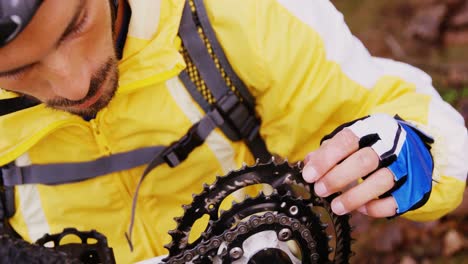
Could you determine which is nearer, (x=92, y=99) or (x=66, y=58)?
(x=66, y=58)

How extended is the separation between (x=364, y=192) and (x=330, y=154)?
11 cm

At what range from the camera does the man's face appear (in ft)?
4.68

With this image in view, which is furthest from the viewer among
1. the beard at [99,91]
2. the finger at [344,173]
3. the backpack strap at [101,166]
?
the backpack strap at [101,166]

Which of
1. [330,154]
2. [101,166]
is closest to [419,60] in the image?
[101,166]

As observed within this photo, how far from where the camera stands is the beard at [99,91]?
1.66m

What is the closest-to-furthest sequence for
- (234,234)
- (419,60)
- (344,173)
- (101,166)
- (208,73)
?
(234,234) < (344,173) < (208,73) < (101,166) < (419,60)

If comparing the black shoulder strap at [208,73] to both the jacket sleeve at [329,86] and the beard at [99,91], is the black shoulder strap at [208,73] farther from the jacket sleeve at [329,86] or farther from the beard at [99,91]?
the beard at [99,91]

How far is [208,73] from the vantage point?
5.97 feet

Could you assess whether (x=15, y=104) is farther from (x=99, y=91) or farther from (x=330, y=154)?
(x=330, y=154)

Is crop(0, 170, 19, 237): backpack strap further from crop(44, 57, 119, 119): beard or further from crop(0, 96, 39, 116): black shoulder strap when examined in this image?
crop(44, 57, 119, 119): beard

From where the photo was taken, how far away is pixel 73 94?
63.2 inches

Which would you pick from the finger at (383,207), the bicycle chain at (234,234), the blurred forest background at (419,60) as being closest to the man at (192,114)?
the finger at (383,207)

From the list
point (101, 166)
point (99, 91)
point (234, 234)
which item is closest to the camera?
point (234, 234)

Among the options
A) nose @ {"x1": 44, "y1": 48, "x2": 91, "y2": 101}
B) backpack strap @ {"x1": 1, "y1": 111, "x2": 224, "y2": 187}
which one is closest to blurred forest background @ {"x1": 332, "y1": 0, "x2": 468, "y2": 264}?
backpack strap @ {"x1": 1, "y1": 111, "x2": 224, "y2": 187}
